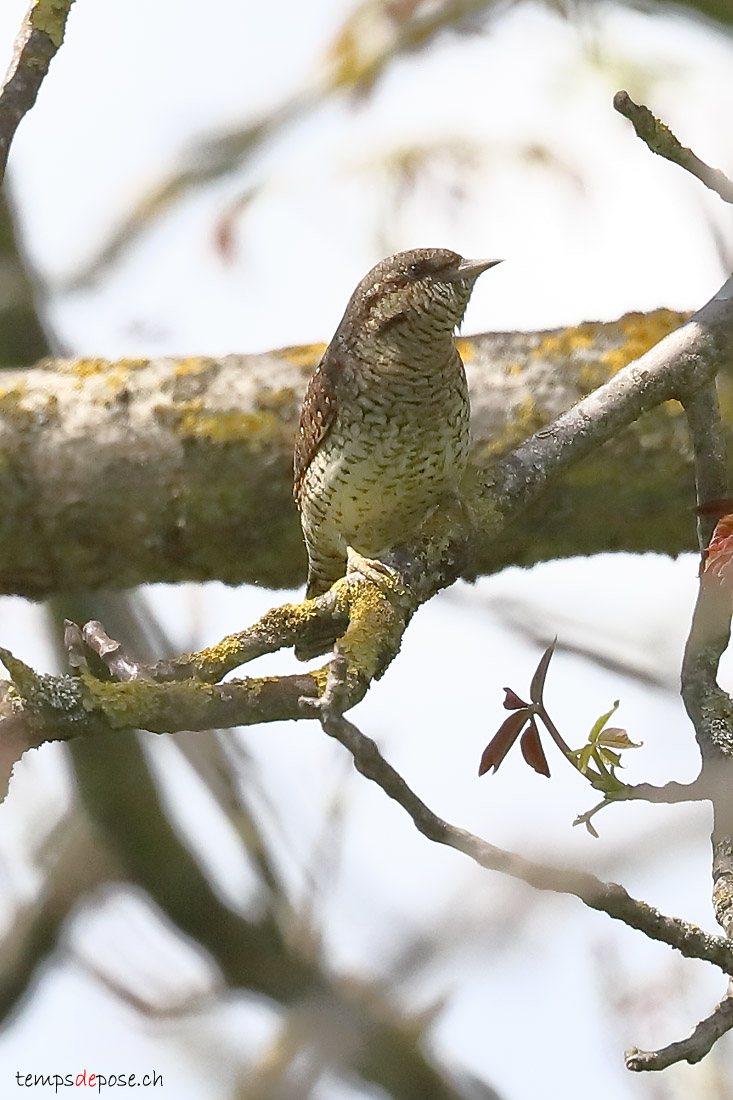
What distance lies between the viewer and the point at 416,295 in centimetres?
344

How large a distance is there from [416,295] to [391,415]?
1.08ft

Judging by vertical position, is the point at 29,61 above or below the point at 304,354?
above

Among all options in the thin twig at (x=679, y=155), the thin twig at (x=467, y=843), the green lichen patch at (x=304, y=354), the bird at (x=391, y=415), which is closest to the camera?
the thin twig at (x=467, y=843)

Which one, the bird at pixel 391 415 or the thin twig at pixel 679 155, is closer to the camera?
the thin twig at pixel 679 155

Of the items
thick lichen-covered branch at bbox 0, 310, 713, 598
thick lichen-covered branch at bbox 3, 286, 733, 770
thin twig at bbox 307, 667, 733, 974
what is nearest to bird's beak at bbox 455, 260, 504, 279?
thick lichen-covered branch at bbox 0, 310, 713, 598

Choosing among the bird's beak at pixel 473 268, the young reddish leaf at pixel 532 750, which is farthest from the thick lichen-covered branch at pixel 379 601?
the bird's beak at pixel 473 268

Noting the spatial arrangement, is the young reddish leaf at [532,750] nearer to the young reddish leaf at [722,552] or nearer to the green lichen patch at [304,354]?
the young reddish leaf at [722,552]

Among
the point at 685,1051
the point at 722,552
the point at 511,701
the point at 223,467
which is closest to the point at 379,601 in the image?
the point at 511,701

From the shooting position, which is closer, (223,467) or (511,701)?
(511,701)

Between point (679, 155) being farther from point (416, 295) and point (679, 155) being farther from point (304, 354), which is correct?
point (304, 354)

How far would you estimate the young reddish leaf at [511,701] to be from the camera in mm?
2008

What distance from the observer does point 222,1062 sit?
3.97 meters

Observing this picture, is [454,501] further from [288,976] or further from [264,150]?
[264,150]

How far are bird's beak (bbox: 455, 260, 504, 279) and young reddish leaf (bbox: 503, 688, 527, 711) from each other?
1.64 m
